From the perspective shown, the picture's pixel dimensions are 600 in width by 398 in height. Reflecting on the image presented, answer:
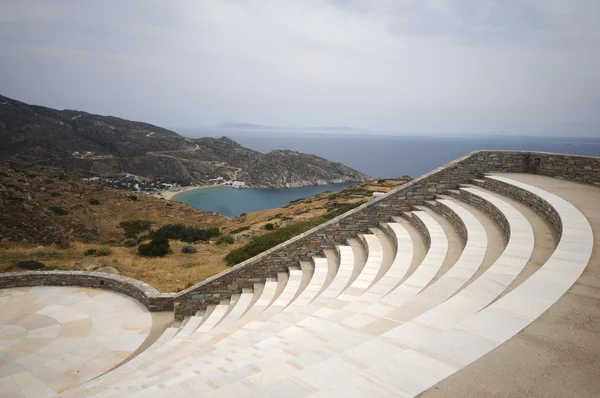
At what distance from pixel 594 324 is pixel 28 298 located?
15.2 m

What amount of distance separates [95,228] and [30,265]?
38.6 feet

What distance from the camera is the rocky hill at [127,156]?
7399cm

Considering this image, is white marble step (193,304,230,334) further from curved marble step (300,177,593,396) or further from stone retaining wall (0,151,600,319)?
curved marble step (300,177,593,396)

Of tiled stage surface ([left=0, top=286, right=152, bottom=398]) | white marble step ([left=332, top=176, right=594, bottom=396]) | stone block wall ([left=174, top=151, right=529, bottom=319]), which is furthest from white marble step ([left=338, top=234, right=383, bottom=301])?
tiled stage surface ([left=0, top=286, right=152, bottom=398])

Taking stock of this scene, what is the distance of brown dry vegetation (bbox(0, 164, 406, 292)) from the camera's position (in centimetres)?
1557

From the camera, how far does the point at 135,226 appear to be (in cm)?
2819

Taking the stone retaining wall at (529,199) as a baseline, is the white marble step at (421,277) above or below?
below

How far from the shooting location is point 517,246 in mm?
6129

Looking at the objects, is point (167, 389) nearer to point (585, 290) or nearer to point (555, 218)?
point (585, 290)

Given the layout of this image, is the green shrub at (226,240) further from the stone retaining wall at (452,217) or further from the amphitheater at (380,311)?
the stone retaining wall at (452,217)

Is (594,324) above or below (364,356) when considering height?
above

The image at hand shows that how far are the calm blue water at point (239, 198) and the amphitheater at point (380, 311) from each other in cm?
4895

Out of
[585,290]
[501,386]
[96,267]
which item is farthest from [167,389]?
[96,267]

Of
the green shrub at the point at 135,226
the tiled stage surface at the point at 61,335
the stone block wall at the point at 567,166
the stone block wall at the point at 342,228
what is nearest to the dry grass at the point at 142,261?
the tiled stage surface at the point at 61,335
